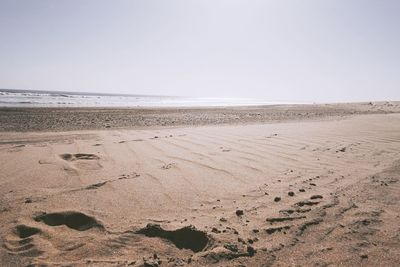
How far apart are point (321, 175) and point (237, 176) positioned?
1.10m

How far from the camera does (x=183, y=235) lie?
7.92 ft

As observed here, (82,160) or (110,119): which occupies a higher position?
(82,160)

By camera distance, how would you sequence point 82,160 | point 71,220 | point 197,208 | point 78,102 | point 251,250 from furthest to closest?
point 78,102 < point 82,160 < point 197,208 < point 71,220 < point 251,250

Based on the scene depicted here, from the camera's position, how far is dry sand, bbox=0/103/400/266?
6.95 ft

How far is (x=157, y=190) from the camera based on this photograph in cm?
338

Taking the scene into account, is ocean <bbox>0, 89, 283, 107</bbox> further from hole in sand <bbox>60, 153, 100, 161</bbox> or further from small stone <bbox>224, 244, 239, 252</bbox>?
small stone <bbox>224, 244, 239, 252</bbox>

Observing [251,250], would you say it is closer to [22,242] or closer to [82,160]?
[22,242]

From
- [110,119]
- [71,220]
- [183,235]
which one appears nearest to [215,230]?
[183,235]

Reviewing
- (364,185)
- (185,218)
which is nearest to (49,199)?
(185,218)

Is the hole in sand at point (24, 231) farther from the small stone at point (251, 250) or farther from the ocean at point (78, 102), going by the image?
the ocean at point (78, 102)

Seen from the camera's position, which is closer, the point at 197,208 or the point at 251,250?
the point at 251,250

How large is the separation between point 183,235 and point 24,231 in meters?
1.23

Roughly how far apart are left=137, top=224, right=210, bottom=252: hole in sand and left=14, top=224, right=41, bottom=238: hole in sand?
2.66 feet

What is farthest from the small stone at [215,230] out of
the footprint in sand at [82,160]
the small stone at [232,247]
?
the footprint in sand at [82,160]
